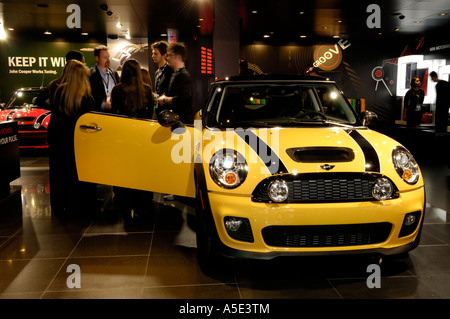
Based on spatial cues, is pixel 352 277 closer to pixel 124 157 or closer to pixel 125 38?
pixel 124 157

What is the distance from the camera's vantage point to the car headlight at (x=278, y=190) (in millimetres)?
2461

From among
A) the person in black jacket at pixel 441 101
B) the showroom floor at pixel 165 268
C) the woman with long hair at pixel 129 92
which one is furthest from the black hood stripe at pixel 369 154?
the person in black jacket at pixel 441 101

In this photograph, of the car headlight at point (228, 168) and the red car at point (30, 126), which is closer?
the car headlight at point (228, 168)

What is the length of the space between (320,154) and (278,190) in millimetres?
395

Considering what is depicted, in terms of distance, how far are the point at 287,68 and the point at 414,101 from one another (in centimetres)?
567

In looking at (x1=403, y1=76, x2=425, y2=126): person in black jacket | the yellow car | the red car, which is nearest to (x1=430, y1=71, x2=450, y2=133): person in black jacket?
(x1=403, y1=76, x2=425, y2=126): person in black jacket

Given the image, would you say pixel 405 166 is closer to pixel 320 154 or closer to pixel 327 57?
pixel 320 154

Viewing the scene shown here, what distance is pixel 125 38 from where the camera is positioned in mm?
14352

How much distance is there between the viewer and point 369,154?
267cm

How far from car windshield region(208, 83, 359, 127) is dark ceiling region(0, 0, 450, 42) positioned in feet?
19.8

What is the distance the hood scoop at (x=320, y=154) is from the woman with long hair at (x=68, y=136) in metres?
2.51

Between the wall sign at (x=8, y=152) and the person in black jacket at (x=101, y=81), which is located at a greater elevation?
the person in black jacket at (x=101, y=81)

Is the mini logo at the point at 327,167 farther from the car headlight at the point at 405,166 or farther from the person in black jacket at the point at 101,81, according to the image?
the person in black jacket at the point at 101,81

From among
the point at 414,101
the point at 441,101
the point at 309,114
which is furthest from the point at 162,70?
the point at 414,101
